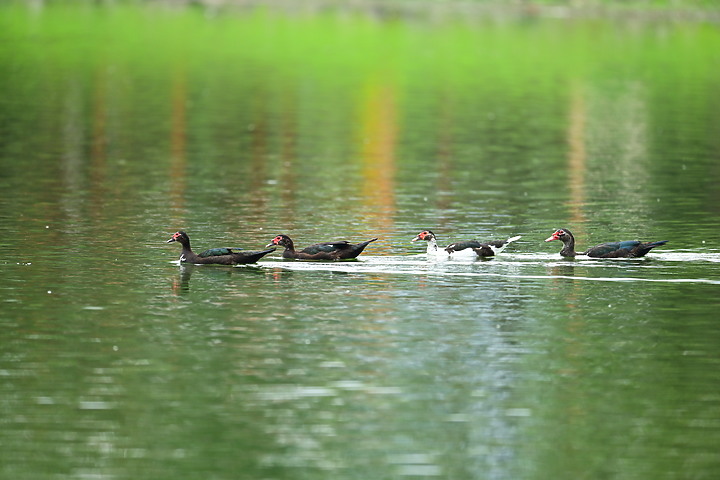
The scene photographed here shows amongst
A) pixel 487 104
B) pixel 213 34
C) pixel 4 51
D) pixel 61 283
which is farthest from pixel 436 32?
pixel 61 283

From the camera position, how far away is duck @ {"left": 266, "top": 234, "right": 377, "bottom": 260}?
26172 millimetres

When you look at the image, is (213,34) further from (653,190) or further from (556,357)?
(556,357)

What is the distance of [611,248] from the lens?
26.7 meters

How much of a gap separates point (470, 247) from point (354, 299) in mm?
3830

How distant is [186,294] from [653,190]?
714 inches

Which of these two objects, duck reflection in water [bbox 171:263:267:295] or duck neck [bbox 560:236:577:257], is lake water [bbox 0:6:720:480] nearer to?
duck reflection in water [bbox 171:263:267:295]

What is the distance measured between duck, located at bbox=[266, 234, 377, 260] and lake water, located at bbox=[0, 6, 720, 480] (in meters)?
0.25

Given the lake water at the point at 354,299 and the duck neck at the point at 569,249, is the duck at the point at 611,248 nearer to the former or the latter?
the duck neck at the point at 569,249

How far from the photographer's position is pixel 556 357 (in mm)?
19625

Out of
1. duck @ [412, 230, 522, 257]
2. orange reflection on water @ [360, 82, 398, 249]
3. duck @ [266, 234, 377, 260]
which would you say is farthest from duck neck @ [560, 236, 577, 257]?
orange reflection on water @ [360, 82, 398, 249]

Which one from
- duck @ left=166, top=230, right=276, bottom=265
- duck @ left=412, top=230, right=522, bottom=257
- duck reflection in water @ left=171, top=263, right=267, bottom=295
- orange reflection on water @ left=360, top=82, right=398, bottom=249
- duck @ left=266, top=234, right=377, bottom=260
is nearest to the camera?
duck reflection in water @ left=171, top=263, right=267, bottom=295

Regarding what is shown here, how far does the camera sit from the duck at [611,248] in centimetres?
2656

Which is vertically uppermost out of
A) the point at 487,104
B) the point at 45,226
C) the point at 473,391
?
the point at 487,104

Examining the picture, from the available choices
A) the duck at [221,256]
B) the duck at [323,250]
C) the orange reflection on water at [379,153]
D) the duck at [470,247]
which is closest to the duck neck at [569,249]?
the duck at [470,247]
